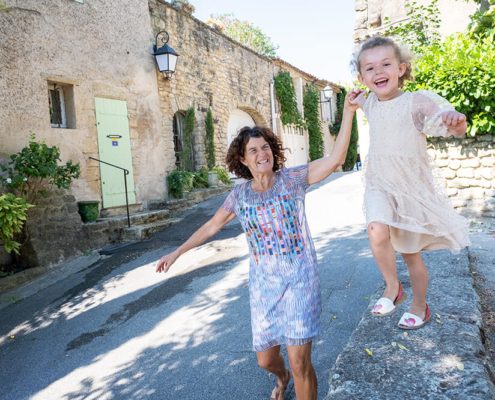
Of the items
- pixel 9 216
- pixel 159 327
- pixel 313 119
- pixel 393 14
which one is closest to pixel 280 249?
pixel 159 327

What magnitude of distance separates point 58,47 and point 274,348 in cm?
769

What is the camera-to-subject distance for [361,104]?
90.2 inches

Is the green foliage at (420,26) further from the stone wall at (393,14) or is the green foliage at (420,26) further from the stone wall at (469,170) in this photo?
the stone wall at (469,170)

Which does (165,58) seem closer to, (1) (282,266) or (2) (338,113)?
(1) (282,266)

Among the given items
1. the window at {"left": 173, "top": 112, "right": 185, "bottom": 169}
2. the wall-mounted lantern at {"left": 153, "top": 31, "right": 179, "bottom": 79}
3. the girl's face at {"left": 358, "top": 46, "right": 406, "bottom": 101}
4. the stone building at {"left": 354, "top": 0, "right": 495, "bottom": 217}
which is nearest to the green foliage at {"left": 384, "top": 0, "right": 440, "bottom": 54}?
the stone building at {"left": 354, "top": 0, "right": 495, "bottom": 217}

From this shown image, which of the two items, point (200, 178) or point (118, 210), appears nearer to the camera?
point (118, 210)

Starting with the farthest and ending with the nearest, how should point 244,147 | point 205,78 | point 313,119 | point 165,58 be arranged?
point 313,119
point 205,78
point 165,58
point 244,147

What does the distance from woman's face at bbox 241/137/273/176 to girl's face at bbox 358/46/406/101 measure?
649 mm

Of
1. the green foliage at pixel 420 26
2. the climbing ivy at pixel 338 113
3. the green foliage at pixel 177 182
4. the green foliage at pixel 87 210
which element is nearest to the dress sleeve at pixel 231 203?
the green foliage at pixel 87 210

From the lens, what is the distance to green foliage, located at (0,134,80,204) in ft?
20.9

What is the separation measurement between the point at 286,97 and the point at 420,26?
8.59m

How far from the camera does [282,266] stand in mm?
2154

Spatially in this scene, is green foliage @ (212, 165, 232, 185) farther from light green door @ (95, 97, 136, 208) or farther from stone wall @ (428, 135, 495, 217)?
stone wall @ (428, 135, 495, 217)

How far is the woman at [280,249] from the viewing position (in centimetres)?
208
